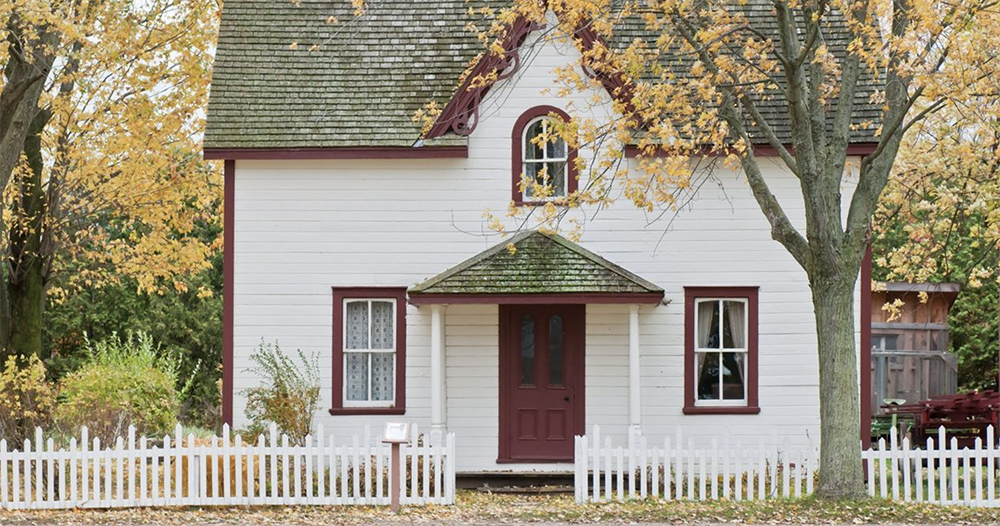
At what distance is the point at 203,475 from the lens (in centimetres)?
1531

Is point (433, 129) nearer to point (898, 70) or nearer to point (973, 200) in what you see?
point (898, 70)

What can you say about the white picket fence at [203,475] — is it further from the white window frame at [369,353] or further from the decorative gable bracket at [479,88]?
the decorative gable bracket at [479,88]

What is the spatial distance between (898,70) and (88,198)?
680 inches

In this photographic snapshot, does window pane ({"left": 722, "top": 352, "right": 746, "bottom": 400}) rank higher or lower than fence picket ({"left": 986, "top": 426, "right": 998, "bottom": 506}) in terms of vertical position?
higher

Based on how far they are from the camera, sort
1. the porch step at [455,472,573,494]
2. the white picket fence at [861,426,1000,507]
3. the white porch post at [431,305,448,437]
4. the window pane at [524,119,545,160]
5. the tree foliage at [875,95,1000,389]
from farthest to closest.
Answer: the window pane at [524,119,545,160]
the tree foliage at [875,95,1000,389]
the porch step at [455,472,573,494]
the white porch post at [431,305,448,437]
the white picket fence at [861,426,1000,507]

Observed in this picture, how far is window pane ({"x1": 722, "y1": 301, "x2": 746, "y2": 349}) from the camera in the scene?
19.1m

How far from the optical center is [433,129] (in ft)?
62.0

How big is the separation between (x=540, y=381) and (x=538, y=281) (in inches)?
70.6

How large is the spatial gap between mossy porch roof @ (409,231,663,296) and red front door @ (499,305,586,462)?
0.94 m

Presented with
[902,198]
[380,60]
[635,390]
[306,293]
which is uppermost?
[380,60]

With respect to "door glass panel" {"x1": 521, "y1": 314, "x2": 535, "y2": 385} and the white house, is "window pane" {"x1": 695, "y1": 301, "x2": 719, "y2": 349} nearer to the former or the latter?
the white house

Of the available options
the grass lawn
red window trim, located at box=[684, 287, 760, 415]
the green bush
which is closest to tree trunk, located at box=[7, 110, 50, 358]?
the green bush

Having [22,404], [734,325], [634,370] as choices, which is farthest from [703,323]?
[22,404]

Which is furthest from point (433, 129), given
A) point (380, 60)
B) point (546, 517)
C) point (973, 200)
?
point (973, 200)
